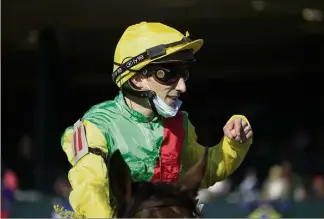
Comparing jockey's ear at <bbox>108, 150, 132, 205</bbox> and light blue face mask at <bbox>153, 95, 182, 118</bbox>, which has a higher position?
light blue face mask at <bbox>153, 95, 182, 118</bbox>

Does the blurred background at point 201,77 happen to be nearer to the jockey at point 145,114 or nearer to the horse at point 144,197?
the jockey at point 145,114

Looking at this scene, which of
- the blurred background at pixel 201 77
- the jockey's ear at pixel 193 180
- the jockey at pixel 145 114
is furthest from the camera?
the blurred background at pixel 201 77

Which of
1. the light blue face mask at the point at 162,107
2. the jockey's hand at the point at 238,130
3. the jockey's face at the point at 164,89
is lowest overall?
the jockey's hand at the point at 238,130

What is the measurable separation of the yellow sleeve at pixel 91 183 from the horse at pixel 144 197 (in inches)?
3.1

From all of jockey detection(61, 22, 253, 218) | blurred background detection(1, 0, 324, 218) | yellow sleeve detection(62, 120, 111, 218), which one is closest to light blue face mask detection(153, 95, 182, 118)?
jockey detection(61, 22, 253, 218)

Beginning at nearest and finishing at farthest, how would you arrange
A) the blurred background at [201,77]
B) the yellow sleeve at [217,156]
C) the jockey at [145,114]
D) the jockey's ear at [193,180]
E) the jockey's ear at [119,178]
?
the jockey's ear at [119,178] < the jockey's ear at [193,180] < the jockey at [145,114] < the yellow sleeve at [217,156] < the blurred background at [201,77]

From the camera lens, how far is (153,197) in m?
1.85

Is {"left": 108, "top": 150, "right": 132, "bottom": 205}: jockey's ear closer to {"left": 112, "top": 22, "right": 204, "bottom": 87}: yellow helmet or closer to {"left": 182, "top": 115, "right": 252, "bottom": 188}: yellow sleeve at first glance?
{"left": 112, "top": 22, "right": 204, "bottom": 87}: yellow helmet

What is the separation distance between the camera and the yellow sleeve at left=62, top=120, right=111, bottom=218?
1.96 m

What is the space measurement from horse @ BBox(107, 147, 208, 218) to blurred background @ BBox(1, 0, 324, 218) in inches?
289

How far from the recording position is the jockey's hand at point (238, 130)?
2301 millimetres

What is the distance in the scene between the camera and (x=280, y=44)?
12.4 meters

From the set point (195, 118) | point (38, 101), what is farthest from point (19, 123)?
point (195, 118)

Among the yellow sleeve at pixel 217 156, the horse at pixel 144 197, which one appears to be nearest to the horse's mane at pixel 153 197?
the horse at pixel 144 197
